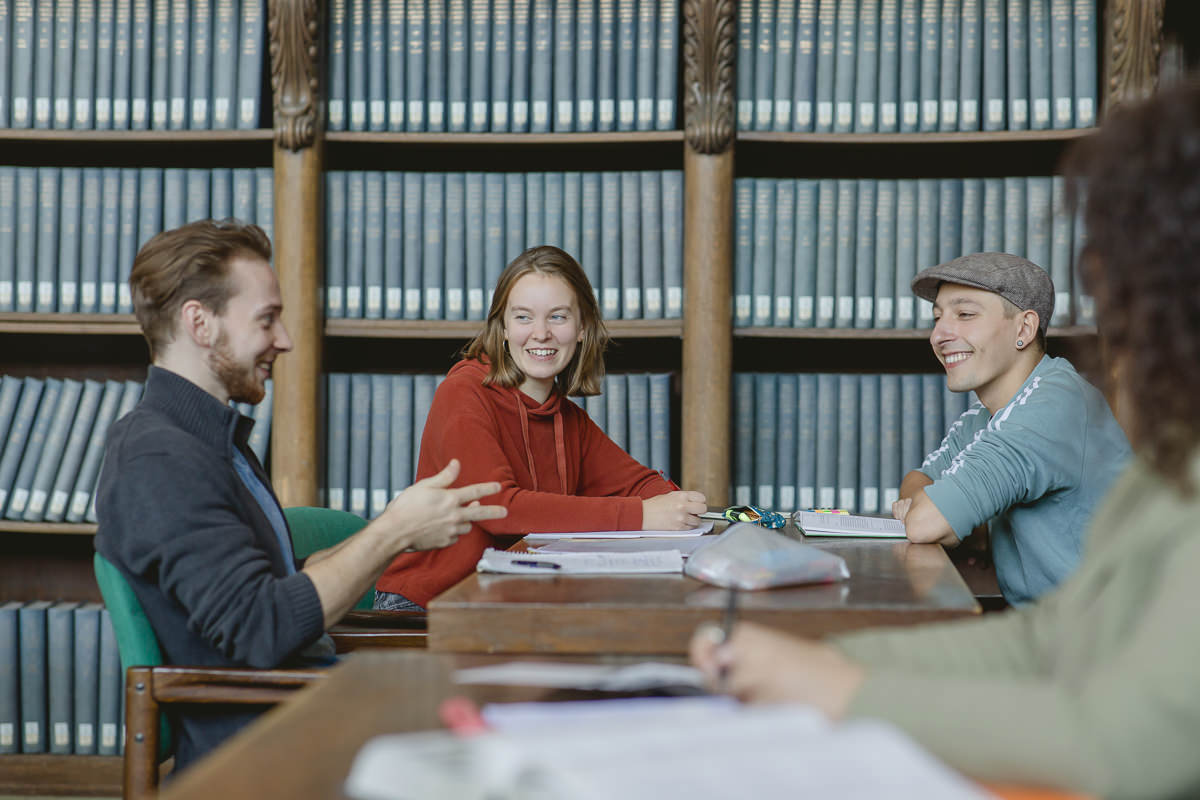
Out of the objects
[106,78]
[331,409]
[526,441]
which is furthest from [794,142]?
[106,78]

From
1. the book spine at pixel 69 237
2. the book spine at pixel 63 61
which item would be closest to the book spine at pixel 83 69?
the book spine at pixel 63 61

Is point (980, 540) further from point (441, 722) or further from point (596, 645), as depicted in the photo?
point (441, 722)

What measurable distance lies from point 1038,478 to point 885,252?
854 mm

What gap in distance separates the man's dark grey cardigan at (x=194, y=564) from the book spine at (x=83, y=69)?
139 centimetres

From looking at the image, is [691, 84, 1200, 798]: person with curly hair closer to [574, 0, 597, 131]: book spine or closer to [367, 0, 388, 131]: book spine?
[574, 0, 597, 131]: book spine

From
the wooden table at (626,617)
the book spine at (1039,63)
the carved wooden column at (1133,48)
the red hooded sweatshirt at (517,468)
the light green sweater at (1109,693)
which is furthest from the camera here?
the book spine at (1039,63)

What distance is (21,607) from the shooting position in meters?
2.53

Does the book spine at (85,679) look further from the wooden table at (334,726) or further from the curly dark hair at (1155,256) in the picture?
the curly dark hair at (1155,256)

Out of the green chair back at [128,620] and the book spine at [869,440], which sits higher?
the book spine at [869,440]

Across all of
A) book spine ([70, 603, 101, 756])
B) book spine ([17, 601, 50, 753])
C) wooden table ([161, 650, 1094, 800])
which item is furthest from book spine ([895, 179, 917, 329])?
book spine ([17, 601, 50, 753])

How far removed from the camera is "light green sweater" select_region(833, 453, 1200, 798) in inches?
23.9

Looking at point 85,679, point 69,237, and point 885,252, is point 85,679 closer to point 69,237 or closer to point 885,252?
point 69,237

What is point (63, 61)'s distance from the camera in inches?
97.3

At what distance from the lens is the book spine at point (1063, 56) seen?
2.40m
